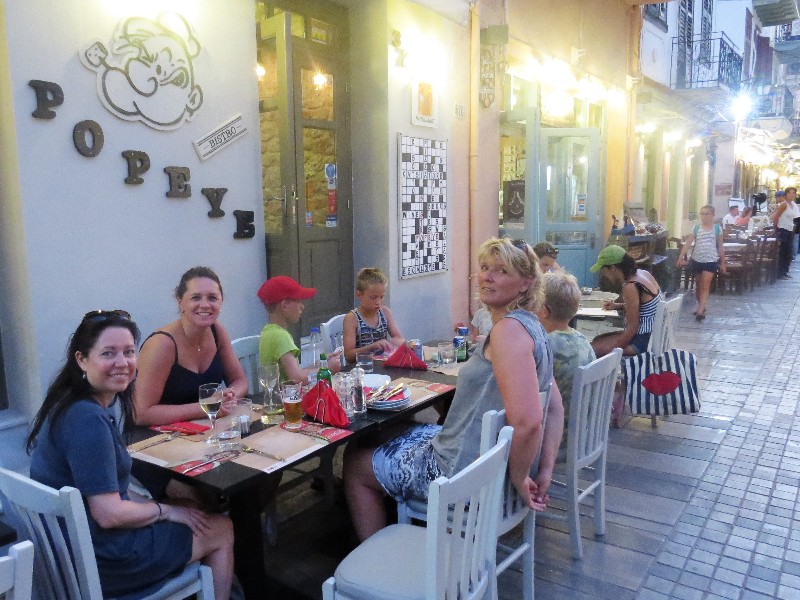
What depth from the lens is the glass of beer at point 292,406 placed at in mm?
2650

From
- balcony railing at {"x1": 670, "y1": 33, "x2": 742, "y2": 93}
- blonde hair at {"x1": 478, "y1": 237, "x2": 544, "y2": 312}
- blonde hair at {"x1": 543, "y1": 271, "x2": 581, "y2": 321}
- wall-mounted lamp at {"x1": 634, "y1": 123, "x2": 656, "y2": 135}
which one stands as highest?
balcony railing at {"x1": 670, "y1": 33, "x2": 742, "y2": 93}

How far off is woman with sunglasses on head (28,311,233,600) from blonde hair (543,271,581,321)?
6.72 ft

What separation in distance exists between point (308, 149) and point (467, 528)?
4262mm

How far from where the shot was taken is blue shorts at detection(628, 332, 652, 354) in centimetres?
500

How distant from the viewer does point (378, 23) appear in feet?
18.7

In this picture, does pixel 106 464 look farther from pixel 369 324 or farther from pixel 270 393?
pixel 369 324

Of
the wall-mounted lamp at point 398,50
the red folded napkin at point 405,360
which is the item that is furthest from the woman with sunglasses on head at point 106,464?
the wall-mounted lamp at point 398,50

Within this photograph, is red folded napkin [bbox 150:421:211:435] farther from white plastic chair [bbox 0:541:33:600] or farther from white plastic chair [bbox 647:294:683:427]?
white plastic chair [bbox 647:294:683:427]

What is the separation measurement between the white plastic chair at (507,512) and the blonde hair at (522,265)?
1.18 feet

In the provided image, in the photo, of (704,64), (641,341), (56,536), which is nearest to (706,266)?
(641,341)

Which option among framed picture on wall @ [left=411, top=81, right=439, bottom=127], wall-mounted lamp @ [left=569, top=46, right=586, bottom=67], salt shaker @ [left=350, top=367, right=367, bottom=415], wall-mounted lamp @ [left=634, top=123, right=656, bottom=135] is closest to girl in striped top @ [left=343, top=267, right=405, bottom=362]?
salt shaker @ [left=350, top=367, right=367, bottom=415]

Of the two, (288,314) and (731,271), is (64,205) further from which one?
(731,271)

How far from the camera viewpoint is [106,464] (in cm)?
199

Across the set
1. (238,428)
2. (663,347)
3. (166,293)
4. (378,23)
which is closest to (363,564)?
(238,428)
